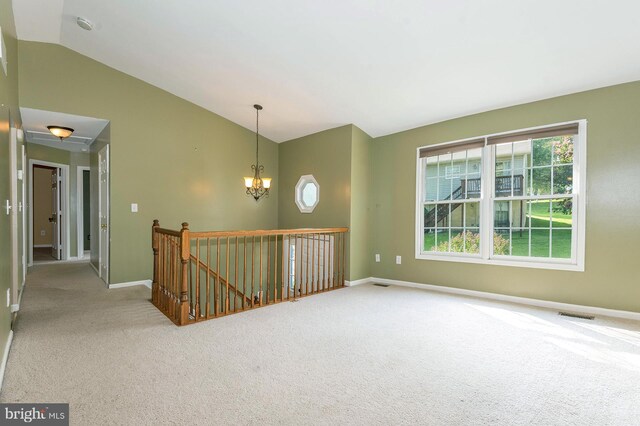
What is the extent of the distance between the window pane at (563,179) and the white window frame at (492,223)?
69mm

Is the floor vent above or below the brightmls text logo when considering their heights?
below

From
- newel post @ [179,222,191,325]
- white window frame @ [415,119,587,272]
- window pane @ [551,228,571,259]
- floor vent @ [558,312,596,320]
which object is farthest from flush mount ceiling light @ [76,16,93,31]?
floor vent @ [558,312,596,320]

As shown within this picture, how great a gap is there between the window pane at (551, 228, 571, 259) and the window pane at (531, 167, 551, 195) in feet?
1.58

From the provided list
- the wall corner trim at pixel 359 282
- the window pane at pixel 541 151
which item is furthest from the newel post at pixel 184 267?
the window pane at pixel 541 151

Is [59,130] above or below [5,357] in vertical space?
above

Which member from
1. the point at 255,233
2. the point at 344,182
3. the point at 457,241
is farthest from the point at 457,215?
the point at 255,233

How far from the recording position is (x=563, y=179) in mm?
3572

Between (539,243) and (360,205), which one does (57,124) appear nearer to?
(360,205)

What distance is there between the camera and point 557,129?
11.6ft

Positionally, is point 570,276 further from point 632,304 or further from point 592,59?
point 592,59

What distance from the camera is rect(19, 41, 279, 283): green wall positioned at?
12.9 feet

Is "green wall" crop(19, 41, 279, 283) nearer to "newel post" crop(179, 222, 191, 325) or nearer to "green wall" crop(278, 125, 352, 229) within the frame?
"green wall" crop(278, 125, 352, 229)

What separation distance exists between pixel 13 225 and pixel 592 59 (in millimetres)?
5685

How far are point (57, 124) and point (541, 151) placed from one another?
6.46m
